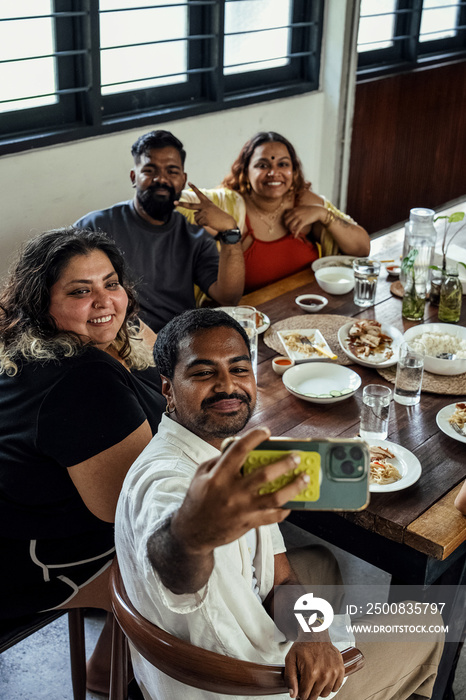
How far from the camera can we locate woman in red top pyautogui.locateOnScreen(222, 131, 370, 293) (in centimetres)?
296

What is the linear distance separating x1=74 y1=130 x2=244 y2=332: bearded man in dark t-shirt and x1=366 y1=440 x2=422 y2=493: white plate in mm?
1081

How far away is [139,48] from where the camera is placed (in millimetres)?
3609

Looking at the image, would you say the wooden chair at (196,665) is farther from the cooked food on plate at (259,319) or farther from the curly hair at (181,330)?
the cooked food on plate at (259,319)

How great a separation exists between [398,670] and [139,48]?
10.2 ft

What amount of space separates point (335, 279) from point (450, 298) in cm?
48

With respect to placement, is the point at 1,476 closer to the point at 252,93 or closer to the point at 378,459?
the point at 378,459

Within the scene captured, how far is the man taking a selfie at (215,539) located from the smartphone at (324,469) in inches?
0.6

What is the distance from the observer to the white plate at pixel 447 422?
1847 mm

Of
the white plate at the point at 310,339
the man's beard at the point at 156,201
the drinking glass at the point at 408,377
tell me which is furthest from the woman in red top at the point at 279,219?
the drinking glass at the point at 408,377

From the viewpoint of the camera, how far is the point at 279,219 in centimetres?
305

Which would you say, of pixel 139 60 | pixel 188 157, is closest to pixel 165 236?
pixel 188 157

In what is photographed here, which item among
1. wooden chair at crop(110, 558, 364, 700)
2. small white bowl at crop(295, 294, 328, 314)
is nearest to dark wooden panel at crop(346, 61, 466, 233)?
small white bowl at crop(295, 294, 328, 314)

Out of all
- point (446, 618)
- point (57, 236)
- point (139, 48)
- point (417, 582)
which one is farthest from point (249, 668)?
point (139, 48)

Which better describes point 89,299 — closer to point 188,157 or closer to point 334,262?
point 334,262
